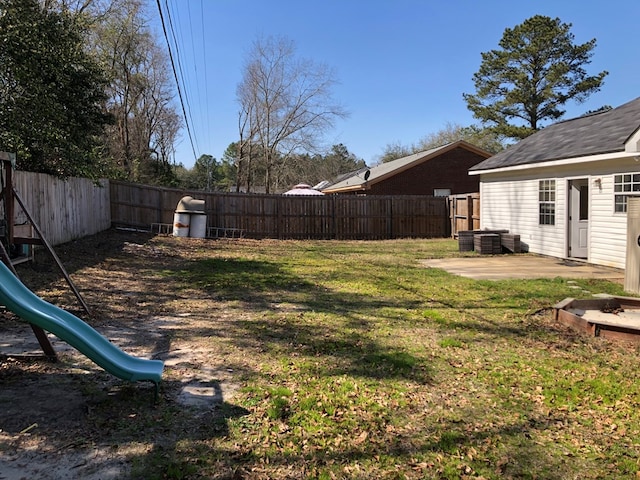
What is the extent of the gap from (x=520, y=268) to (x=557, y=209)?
2650mm

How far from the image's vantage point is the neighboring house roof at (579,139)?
10.6m

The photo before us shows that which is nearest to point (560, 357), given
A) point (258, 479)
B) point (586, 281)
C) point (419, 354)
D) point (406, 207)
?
point (419, 354)

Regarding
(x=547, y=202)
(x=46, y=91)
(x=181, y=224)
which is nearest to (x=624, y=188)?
(x=547, y=202)

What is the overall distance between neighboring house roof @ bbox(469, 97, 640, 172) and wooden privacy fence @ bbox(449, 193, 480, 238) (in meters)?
2.02

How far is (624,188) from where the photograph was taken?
392 inches

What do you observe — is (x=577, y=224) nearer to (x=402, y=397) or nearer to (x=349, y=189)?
(x=402, y=397)

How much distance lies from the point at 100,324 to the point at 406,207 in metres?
16.0

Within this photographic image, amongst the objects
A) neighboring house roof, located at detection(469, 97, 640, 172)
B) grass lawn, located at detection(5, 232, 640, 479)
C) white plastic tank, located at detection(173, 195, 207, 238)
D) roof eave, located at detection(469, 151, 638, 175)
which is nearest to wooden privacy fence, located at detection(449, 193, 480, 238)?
neighboring house roof, located at detection(469, 97, 640, 172)

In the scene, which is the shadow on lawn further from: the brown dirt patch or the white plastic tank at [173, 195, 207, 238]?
the white plastic tank at [173, 195, 207, 238]

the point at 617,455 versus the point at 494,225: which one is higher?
the point at 494,225

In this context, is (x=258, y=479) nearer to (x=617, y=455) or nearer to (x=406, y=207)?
(x=617, y=455)

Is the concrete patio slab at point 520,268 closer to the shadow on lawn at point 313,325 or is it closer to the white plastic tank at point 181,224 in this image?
the shadow on lawn at point 313,325

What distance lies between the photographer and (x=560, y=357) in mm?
4691

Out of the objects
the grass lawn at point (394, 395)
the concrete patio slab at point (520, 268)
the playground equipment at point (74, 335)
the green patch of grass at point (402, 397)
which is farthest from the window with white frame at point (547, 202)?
the playground equipment at point (74, 335)
